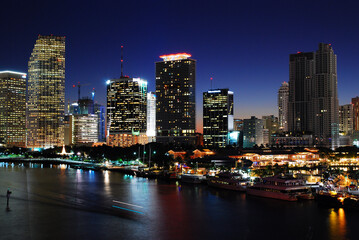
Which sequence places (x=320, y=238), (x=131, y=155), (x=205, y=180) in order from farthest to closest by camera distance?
(x=131, y=155) → (x=205, y=180) → (x=320, y=238)

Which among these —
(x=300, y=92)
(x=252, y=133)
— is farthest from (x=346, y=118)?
(x=252, y=133)

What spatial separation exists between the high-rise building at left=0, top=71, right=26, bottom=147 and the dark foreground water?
5063 inches

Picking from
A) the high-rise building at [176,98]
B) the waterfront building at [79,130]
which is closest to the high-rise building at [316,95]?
the high-rise building at [176,98]

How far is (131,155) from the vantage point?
84.9 m

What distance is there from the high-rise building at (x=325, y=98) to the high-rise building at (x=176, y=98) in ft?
149

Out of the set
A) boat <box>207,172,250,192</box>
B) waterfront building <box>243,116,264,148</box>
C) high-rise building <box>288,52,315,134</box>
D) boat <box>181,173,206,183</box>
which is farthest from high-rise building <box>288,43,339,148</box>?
boat <box>207,172,250,192</box>

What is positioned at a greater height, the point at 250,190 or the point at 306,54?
the point at 306,54

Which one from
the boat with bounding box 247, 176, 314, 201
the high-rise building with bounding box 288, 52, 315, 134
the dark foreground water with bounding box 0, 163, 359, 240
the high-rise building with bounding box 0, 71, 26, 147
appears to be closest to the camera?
the dark foreground water with bounding box 0, 163, 359, 240

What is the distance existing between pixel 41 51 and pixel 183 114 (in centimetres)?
6618

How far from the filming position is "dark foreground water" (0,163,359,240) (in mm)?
23453

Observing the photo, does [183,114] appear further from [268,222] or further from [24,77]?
[268,222]

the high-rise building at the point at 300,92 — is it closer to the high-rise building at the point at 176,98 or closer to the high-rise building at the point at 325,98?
the high-rise building at the point at 325,98

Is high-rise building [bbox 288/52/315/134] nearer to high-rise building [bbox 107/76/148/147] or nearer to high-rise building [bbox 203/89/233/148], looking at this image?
high-rise building [bbox 203/89/233/148]

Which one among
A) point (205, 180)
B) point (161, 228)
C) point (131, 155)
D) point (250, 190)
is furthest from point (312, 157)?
point (161, 228)
